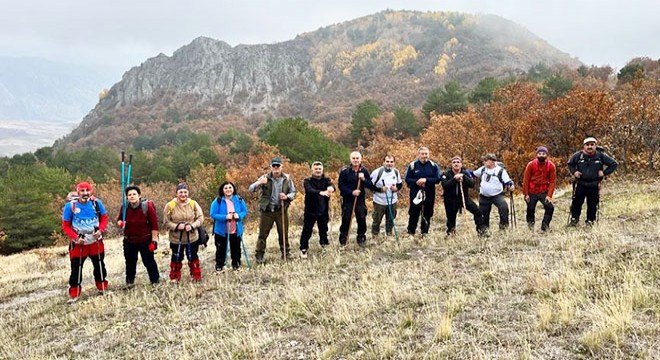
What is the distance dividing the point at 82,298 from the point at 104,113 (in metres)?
139

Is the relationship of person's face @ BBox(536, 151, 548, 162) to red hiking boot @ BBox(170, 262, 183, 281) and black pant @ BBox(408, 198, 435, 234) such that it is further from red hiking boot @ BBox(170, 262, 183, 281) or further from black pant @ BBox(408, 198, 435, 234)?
red hiking boot @ BBox(170, 262, 183, 281)

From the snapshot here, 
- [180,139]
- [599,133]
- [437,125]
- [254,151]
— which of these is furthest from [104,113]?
[599,133]

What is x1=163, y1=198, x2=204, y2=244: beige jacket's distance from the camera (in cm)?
804

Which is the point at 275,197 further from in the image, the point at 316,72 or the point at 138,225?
the point at 316,72

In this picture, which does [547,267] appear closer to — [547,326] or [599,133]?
[547,326]

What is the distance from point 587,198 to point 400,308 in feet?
19.8

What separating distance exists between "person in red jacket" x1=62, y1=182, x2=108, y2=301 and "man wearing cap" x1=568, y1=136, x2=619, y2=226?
902 cm

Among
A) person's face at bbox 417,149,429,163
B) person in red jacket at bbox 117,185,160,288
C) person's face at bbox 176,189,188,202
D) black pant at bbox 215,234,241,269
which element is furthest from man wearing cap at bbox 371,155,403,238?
person in red jacket at bbox 117,185,160,288

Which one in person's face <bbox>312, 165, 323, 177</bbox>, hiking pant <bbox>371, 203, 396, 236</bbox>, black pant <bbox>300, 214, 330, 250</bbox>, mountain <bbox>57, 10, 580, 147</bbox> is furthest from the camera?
mountain <bbox>57, 10, 580, 147</bbox>

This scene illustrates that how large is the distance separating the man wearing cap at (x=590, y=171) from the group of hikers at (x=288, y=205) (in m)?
0.02

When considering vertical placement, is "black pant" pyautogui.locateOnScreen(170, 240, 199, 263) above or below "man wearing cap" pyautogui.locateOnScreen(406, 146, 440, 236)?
below

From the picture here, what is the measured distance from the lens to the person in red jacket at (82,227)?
7594 mm

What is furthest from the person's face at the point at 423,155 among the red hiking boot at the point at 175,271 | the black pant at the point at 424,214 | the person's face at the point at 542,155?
the red hiking boot at the point at 175,271

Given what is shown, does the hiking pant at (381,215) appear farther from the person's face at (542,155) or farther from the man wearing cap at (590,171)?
the man wearing cap at (590,171)
